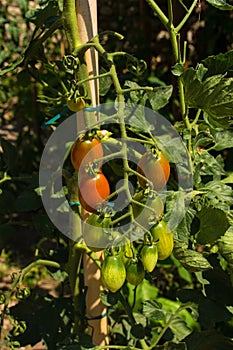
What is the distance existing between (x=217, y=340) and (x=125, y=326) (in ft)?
1.03

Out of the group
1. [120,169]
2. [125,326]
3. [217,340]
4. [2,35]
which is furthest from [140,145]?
[2,35]

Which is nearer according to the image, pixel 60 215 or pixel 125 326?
pixel 60 215

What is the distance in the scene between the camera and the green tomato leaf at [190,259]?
964 millimetres

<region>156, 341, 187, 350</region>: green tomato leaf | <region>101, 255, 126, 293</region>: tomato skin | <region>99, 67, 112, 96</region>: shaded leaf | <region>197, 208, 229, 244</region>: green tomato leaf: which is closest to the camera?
<region>101, 255, 126, 293</region>: tomato skin

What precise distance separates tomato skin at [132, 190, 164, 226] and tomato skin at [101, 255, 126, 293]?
0.26 ft

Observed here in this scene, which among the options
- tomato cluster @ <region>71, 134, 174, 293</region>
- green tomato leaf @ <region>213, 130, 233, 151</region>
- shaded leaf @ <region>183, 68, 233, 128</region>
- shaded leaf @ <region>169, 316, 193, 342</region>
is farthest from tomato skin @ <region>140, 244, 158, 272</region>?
shaded leaf @ <region>169, 316, 193, 342</region>

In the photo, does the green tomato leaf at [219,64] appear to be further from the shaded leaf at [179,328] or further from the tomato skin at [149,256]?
the shaded leaf at [179,328]

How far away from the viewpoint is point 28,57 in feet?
3.93

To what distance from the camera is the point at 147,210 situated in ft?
2.94

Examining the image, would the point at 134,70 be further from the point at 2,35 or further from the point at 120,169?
the point at 2,35

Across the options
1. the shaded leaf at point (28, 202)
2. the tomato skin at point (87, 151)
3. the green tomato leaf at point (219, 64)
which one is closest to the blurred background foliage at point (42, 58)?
the shaded leaf at point (28, 202)

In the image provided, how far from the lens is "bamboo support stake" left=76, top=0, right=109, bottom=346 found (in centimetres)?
107

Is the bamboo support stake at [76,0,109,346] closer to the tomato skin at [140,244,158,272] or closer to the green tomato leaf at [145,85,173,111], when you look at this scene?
the green tomato leaf at [145,85,173,111]

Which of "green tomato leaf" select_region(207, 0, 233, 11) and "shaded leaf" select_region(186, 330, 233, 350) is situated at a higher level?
"green tomato leaf" select_region(207, 0, 233, 11)
